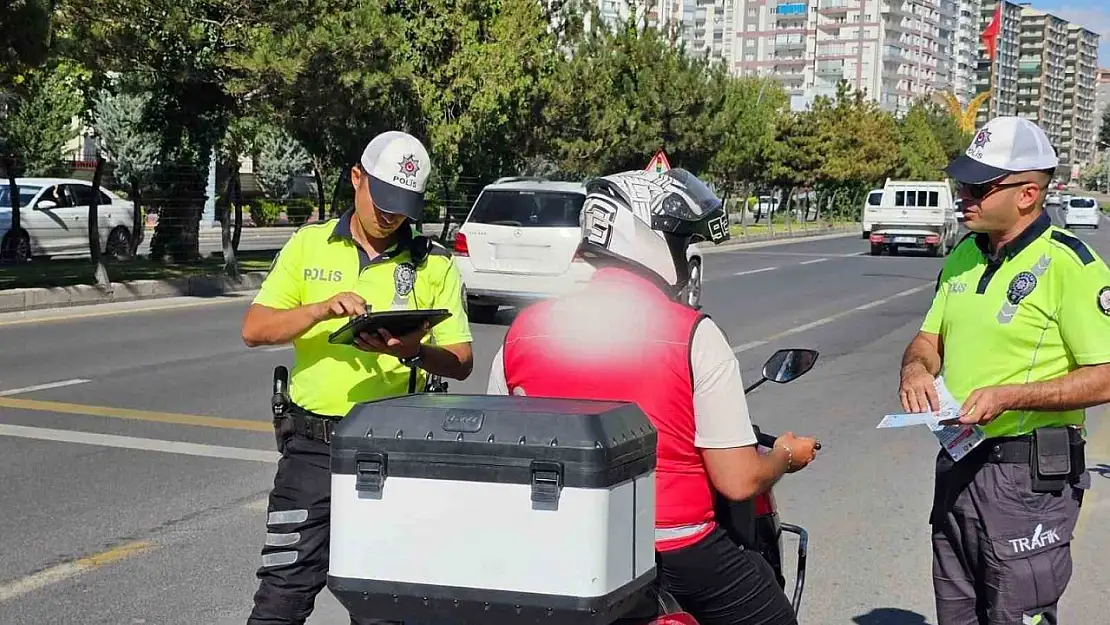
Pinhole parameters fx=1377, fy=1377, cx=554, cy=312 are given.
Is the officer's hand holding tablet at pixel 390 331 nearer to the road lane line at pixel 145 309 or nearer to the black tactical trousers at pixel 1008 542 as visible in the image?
the black tactical trousers at pixel 1008 542

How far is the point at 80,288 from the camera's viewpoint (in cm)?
1773

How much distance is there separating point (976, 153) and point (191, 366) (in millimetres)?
9627

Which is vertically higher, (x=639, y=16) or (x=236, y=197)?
(x=639, y=16)

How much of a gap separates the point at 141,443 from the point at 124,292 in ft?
34.0

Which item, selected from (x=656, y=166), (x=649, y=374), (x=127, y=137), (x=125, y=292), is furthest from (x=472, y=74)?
(x=649, y=374)

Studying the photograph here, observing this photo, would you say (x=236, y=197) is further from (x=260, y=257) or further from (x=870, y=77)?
(x=870, y=77)

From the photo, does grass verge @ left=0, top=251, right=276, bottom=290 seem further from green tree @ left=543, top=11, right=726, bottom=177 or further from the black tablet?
the black tablet

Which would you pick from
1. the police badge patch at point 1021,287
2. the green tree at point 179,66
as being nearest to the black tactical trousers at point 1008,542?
the police badge patch at point 1021,287

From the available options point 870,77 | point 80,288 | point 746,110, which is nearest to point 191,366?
point 80,288

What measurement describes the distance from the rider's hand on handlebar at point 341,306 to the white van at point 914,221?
3459 cm

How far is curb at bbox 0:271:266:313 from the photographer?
16516 millimetres

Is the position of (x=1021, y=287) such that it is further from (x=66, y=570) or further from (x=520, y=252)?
(x=520, y=252)

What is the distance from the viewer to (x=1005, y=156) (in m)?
3.52

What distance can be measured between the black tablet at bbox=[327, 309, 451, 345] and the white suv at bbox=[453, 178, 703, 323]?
12.3 metres
